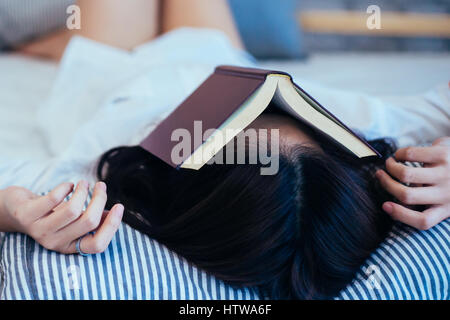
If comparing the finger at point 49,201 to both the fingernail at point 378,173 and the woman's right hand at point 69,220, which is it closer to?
the woman's right hand at point 69,220

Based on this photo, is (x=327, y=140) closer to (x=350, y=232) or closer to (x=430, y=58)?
(x=350, y=232)

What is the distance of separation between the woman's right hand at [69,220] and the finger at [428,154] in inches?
14.2

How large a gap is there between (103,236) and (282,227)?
20 cm

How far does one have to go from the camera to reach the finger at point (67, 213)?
0.41 m

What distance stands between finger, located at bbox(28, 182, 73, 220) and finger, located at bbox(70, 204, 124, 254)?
48 millimetres

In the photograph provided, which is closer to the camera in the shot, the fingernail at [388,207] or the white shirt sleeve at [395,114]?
the fingernail at [388,207]

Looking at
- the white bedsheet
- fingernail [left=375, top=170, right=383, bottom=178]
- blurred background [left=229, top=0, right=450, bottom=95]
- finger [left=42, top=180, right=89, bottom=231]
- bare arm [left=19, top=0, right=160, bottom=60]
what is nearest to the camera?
finger [left=42, top=180, right=89, bottom=231]

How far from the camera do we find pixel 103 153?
0.67 meters

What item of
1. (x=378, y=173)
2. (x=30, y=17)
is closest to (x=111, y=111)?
(x=378, y=173)

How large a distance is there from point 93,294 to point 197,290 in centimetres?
11

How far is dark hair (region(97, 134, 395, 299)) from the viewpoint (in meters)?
0.46

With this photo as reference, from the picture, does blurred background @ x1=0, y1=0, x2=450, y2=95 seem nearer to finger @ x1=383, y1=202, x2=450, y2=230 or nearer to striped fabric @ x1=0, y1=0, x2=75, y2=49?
striped fabric @ x1=0, y1=0, x2=75, y2=49

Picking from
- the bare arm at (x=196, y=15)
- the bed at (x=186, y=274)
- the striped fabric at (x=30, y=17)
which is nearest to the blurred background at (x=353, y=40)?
the bare arm at (x=196, y=15)

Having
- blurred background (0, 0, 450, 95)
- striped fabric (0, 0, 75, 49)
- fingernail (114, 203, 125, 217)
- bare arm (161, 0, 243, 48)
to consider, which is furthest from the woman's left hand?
striped fabric (0, 0, 75, 49)
